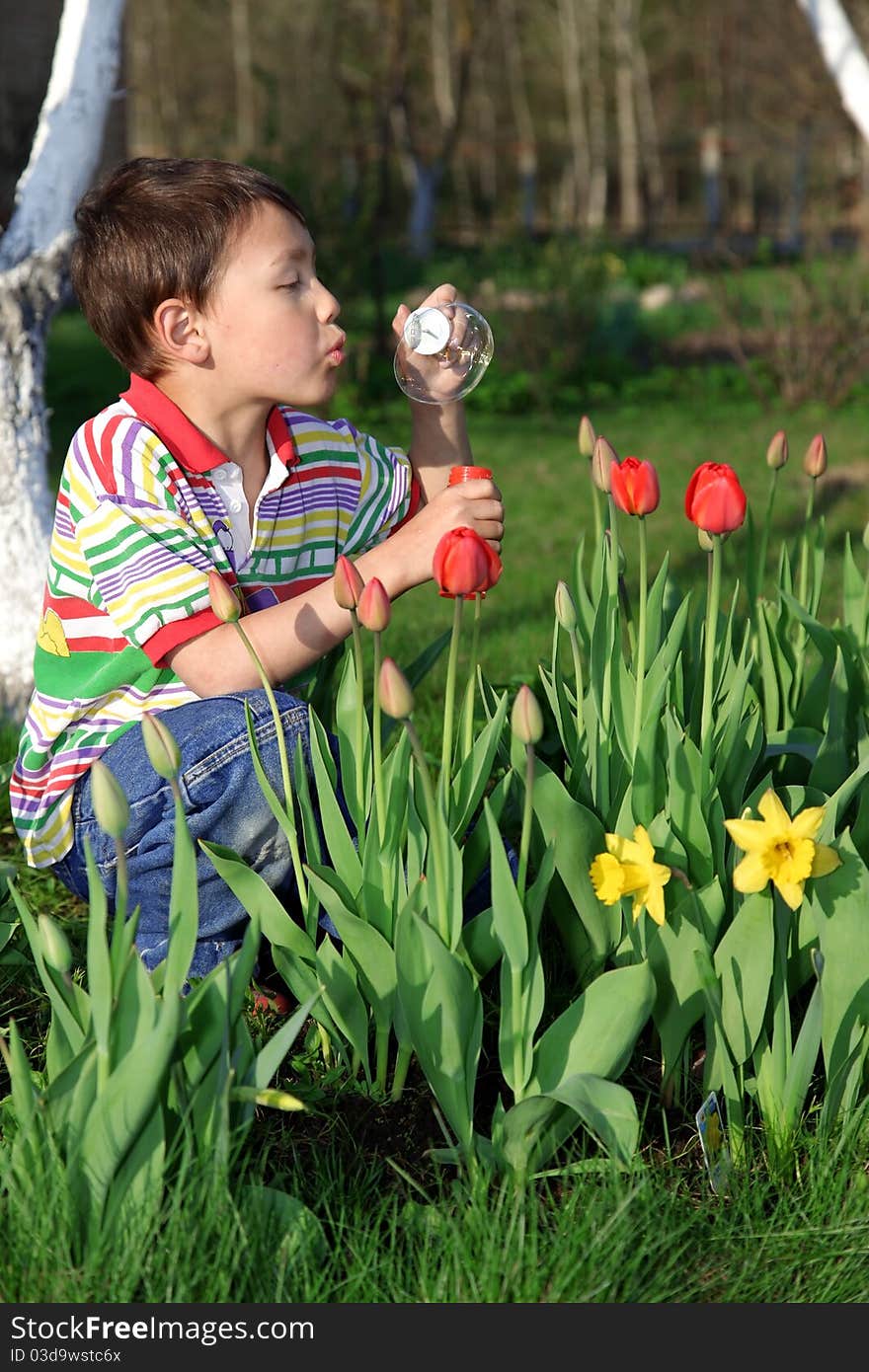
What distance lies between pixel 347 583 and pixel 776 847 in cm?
52

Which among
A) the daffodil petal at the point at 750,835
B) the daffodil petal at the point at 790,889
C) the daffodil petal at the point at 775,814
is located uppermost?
the daffodil petal at the point at 775,814

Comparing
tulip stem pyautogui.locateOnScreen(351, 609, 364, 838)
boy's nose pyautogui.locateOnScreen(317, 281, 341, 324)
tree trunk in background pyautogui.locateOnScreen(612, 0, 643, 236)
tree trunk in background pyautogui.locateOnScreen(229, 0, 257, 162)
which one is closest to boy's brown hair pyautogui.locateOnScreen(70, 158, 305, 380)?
boy's nose pyautogui.locateOnScreen(317, 281, 341, 324)

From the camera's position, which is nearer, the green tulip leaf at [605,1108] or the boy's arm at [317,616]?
the green tulip leaf at [605,1108]

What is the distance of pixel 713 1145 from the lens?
159cm

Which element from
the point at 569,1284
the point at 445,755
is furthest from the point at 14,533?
the point at 569,1284

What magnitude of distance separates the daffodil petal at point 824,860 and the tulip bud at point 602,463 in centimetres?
53

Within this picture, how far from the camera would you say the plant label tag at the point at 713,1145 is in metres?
1.54

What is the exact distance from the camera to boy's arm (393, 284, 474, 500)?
2.21m

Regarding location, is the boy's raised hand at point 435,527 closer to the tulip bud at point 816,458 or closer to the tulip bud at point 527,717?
the tulip bud at point 527,717

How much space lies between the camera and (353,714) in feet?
5.82

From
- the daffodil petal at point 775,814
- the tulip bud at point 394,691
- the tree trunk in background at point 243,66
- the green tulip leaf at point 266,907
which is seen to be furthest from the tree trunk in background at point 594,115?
the tulip bud at point 394,691

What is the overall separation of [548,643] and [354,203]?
6.19 m

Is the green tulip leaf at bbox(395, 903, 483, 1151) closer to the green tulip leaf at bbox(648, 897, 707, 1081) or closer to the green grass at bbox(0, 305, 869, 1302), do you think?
the green grass at bbox(0, 305, 869, 1302)

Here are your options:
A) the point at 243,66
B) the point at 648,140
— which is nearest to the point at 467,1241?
the point at 648,140
